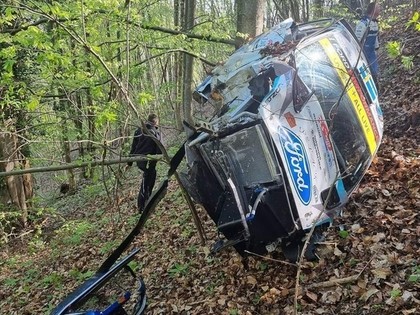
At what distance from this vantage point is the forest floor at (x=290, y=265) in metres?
4.32

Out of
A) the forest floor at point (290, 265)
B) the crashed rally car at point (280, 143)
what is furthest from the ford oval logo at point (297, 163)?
the forest floor at point (290, 265)

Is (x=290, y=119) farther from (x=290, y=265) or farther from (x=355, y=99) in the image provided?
(x=290, y=265)

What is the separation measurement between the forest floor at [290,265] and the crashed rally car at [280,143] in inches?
14.6

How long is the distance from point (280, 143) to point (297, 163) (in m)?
0.31

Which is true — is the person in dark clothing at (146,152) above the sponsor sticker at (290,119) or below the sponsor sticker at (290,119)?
below

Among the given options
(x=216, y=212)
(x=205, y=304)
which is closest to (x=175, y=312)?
(x=205, y=304)

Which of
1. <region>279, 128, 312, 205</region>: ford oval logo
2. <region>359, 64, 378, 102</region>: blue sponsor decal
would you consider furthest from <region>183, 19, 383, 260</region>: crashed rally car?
<region>359, 64, 378, 102</region>: blue sponsor decal

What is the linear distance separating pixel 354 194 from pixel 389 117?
281 centimetres

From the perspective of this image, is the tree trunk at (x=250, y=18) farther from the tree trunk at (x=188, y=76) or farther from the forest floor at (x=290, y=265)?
the tree trunk at (x=188, y=76)

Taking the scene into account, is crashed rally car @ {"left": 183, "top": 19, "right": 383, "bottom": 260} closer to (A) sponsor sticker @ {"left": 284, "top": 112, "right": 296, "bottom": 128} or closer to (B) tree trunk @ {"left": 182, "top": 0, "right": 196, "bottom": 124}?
(A) sponsor sticker @ {"left": 284, "top": 112, "right": 296, "bottom": 128}

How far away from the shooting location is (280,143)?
4539 mm

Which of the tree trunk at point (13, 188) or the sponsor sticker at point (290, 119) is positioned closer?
the sponsor sticker at point (290, 119)

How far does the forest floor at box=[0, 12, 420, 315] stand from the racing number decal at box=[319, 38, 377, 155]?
60 cm

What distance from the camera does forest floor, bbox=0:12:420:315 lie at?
4320 millimetres
